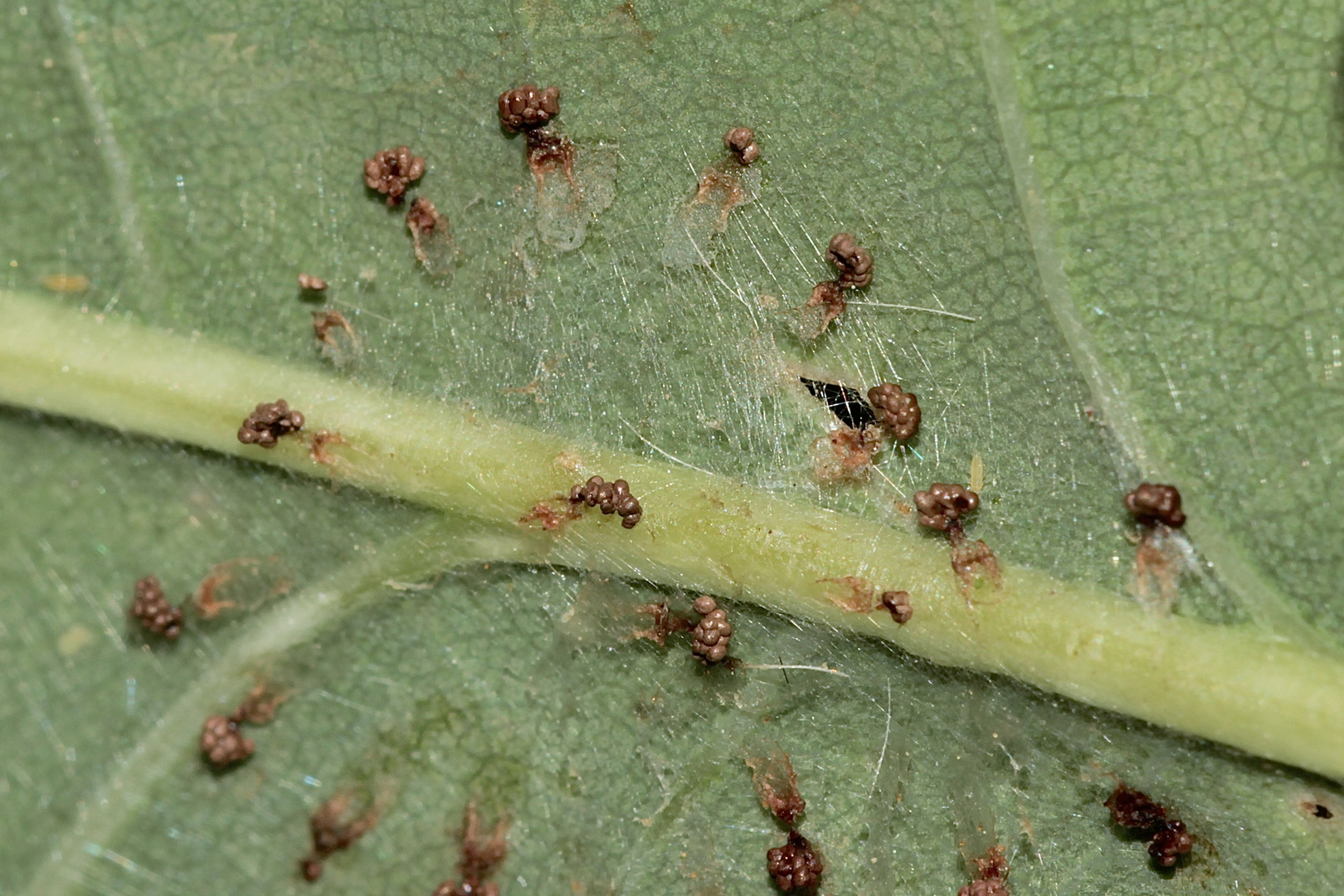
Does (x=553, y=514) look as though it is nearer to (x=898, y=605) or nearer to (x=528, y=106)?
(x=898, y=605)

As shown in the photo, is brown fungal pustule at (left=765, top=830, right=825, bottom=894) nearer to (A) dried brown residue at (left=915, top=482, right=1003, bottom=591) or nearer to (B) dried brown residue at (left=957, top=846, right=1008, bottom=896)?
(B) dried brown residue at (left=957, top=846, right=1008, bottom=896)

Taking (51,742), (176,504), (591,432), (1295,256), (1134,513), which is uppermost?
(1295,256)

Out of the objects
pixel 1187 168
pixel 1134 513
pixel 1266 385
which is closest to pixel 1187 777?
pixel 1134 513

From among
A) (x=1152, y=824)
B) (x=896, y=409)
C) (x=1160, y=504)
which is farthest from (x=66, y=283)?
(x=1152, y=824)

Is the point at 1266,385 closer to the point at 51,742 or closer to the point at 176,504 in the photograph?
the point at 176,504

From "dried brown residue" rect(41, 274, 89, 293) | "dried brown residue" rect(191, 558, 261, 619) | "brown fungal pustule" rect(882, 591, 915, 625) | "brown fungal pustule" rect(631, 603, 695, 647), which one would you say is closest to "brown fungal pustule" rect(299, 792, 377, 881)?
"dried brown residue" rect(191, 558, 261, 619)

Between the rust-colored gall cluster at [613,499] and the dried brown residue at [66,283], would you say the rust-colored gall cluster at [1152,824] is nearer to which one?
the rust-colored gall cluster at [613,499]
